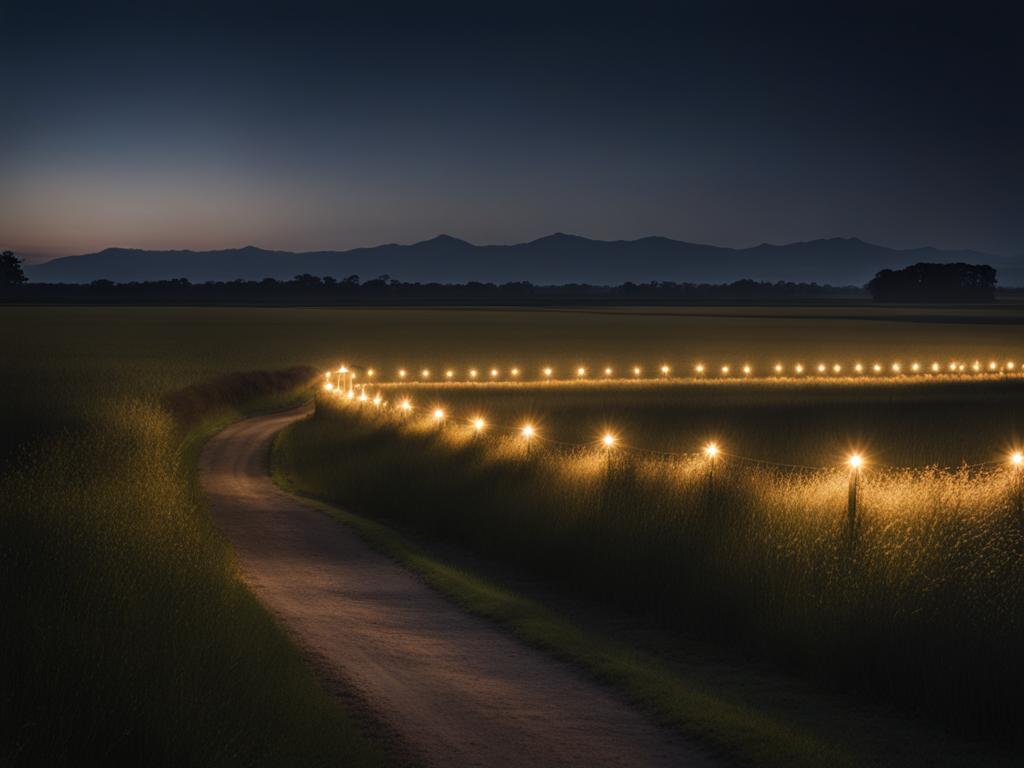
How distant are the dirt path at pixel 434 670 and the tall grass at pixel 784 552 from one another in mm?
2756

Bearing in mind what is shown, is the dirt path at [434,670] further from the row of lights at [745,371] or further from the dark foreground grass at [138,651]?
the row of lights at [745,371]

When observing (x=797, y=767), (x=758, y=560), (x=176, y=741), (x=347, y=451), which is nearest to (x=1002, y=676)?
(x=797, y=767)

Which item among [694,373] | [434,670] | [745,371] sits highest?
[434,670]

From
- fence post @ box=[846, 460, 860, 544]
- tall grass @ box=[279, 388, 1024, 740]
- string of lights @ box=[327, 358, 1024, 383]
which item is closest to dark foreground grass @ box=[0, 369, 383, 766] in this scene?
tall grass @ box=[279, 388, 1024, 740]

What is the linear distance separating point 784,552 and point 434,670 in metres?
5.42

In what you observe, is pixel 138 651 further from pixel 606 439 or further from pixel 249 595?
pixel 606 439

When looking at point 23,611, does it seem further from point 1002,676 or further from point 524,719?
point 1002,676

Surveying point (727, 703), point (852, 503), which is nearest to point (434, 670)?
point (727, 703)

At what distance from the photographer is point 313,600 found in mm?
14531

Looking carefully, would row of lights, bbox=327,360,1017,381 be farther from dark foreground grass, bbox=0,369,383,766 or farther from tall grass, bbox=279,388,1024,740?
dark foreground grass, bbox=0,369,383,766

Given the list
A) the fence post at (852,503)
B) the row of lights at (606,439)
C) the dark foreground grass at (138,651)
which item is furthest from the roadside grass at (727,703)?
the row of lights at (606,439)

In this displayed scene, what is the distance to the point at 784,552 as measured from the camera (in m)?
14.2

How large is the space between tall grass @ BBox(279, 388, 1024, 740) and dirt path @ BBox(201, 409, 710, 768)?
2756mm

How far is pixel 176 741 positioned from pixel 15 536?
580 centimetres
